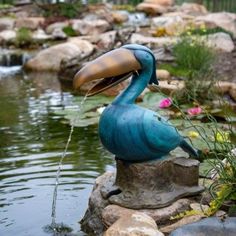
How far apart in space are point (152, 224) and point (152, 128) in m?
0.64

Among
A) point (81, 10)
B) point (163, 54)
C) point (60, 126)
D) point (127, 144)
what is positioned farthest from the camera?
point (81, 10)

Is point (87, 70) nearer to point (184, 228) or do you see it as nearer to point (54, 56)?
point (184, 228)

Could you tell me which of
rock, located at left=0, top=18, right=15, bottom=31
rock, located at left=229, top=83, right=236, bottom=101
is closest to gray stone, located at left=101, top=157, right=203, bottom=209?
rock, located at left=229, top=83, right=236, bottom=101

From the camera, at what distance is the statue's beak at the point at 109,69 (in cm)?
383

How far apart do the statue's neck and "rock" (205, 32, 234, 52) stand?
27.9 ft

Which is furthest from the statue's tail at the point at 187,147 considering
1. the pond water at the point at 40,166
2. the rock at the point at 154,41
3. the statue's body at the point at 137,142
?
the rock at the point at 154,41

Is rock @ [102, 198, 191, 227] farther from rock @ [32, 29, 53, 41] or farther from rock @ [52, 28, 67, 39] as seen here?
rock @ [52, 28, 67, 39]

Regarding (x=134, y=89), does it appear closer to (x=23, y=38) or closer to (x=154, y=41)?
(x=154, y=41)

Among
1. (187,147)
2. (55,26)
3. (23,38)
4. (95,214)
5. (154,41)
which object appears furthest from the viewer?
(55,26)

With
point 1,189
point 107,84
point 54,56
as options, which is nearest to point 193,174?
point 107,84

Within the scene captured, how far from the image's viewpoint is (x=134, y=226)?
361 cm

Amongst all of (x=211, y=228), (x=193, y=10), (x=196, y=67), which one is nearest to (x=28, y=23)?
(x=193, y=10)

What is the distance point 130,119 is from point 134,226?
730 mm

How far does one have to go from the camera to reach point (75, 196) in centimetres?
501
